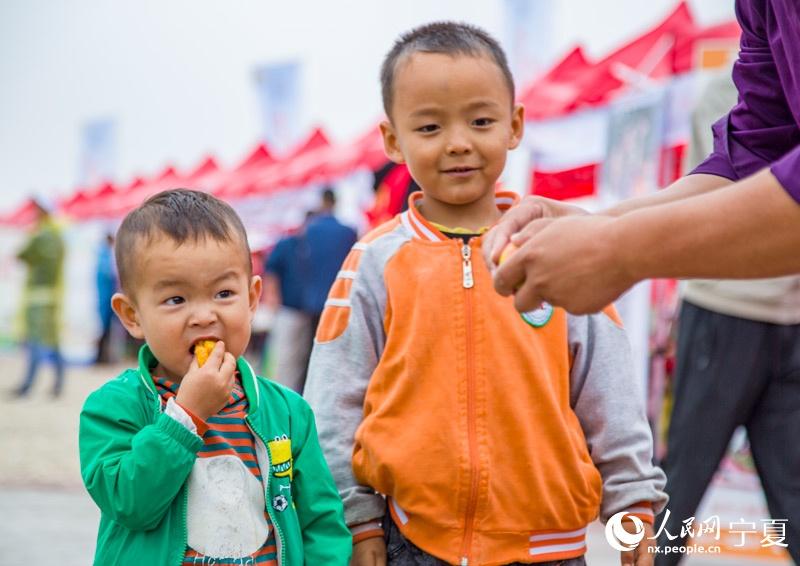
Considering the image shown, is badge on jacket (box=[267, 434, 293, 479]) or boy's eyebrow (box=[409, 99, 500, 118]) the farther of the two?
boy's eyebrow (box=[409, 99, 500, 118])

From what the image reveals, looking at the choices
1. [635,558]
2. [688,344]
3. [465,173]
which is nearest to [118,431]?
[465,173]

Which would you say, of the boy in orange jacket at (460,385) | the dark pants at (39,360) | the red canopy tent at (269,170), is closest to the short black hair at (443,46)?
the boy in orange jacket at (460,385)

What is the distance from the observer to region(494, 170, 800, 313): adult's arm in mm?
1222

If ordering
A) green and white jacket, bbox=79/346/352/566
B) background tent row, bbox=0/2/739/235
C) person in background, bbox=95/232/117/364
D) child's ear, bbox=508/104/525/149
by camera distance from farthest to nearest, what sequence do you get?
1. person in background, bbox=95/232/117/364
2. background tent row, bbox=0/2/739/235
3. child's ear, bbox=508/104/525/149
4. green and white jacket, bbox=79/346/352/566

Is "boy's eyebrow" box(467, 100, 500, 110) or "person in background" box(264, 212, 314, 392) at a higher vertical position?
"boy's eyebrow" box(467, 100, 500, 110)

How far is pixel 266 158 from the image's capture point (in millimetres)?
15719

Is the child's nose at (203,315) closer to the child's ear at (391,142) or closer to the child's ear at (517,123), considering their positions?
the child's ear at (391,142)

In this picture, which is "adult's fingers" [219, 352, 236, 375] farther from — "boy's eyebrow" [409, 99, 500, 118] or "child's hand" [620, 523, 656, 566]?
"child's hand" [620, 523, 656, 566]

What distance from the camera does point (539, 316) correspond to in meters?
1.95

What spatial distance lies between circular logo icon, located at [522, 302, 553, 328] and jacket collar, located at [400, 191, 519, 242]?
0.23 m

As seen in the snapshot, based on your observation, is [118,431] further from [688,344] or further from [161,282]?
[688,344]

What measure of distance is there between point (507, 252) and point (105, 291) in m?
13.5

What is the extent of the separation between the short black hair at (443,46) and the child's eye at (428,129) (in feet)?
0.47

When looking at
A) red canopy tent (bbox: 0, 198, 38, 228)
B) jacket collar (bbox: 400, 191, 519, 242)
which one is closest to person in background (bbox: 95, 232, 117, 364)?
red canopy tent (bbox: 0, 198, 38, 228)
